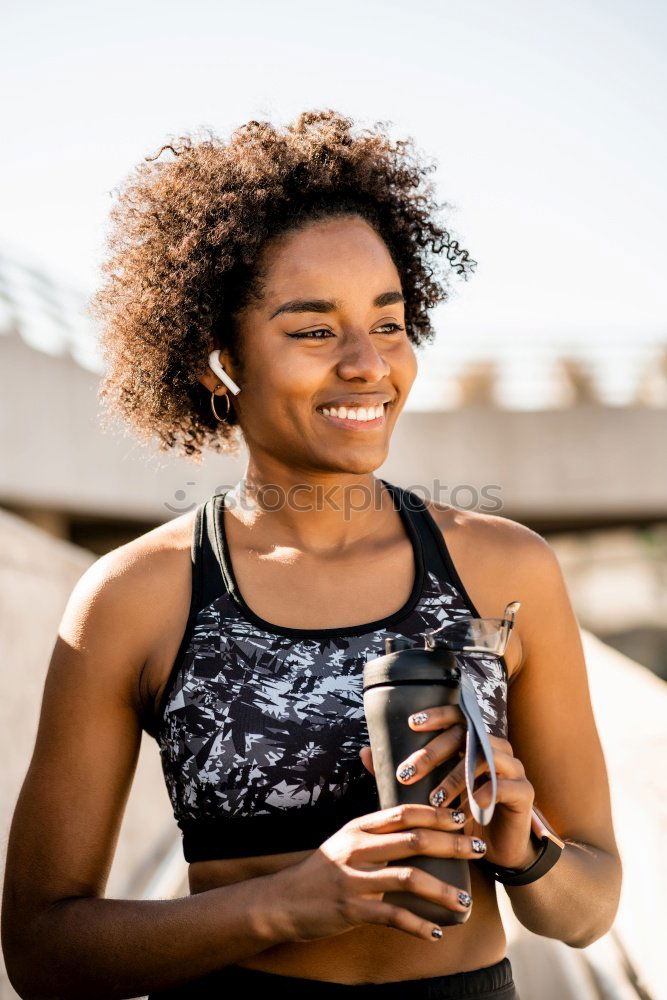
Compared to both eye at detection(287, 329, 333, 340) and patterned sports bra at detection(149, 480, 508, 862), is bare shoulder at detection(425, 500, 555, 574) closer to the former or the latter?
patterned sports bra at detection(149, 480, 508, 862)

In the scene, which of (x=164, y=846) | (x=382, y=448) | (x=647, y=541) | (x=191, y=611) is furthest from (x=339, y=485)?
(x=647, y=541)

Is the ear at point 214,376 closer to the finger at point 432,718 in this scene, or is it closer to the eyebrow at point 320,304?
the eyebrow at point 320,304

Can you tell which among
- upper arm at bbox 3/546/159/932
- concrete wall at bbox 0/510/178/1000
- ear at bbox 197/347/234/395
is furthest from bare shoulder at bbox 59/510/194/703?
concrete wall at bbox 0/510/178/1000

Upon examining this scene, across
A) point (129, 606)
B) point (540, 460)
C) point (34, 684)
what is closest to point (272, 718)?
point (129, 606)

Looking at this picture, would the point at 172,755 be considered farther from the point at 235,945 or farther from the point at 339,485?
the point at 339,485

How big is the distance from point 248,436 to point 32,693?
10.9ft

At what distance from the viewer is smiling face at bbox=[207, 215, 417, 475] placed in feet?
7.20

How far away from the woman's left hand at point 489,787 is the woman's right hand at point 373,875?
4cm

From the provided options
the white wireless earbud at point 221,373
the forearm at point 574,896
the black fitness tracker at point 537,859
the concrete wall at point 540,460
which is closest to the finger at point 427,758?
the black fitness tracker at point 537,859

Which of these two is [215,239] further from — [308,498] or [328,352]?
[308,498]

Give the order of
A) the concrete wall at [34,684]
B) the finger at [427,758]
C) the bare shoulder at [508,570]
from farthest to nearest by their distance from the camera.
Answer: the concrete wall at [34,684] → the bare shoulder at [508,570] → the finger at [427,758]

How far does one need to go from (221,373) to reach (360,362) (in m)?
0.42

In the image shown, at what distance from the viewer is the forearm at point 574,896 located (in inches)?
76.4

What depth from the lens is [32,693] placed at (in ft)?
17.5
